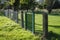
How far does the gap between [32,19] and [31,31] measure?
0.76 metres

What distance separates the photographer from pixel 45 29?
8984 millimetres

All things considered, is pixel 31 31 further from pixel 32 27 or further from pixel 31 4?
pixel 31 4

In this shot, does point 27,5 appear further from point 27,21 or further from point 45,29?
point 45,29

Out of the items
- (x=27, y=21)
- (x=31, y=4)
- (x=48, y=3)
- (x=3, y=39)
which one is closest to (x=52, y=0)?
(x=48, y=3)

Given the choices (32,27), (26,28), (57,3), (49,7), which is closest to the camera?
(32,27)

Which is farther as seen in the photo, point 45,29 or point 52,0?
point 52,0

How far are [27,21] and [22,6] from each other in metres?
36.4

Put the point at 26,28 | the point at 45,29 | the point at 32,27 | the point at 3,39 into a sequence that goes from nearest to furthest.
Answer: the point at 45,29 → the point at 3,39 → the point at 32,27 → the point at 26,28

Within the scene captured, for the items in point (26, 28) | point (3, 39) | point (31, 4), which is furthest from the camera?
point (31, 4)

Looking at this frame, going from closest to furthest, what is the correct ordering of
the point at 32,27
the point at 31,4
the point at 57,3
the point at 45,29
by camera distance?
the point at 45,29, the point at 32,27, the point at 31,4, the point at 57,3

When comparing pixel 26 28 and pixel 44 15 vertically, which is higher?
pixel 44 15

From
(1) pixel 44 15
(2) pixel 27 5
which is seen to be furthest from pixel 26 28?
(2) pixel 27 5

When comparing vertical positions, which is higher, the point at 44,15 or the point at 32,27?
the point at 44,15

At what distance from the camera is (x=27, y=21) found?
13.4 meters
